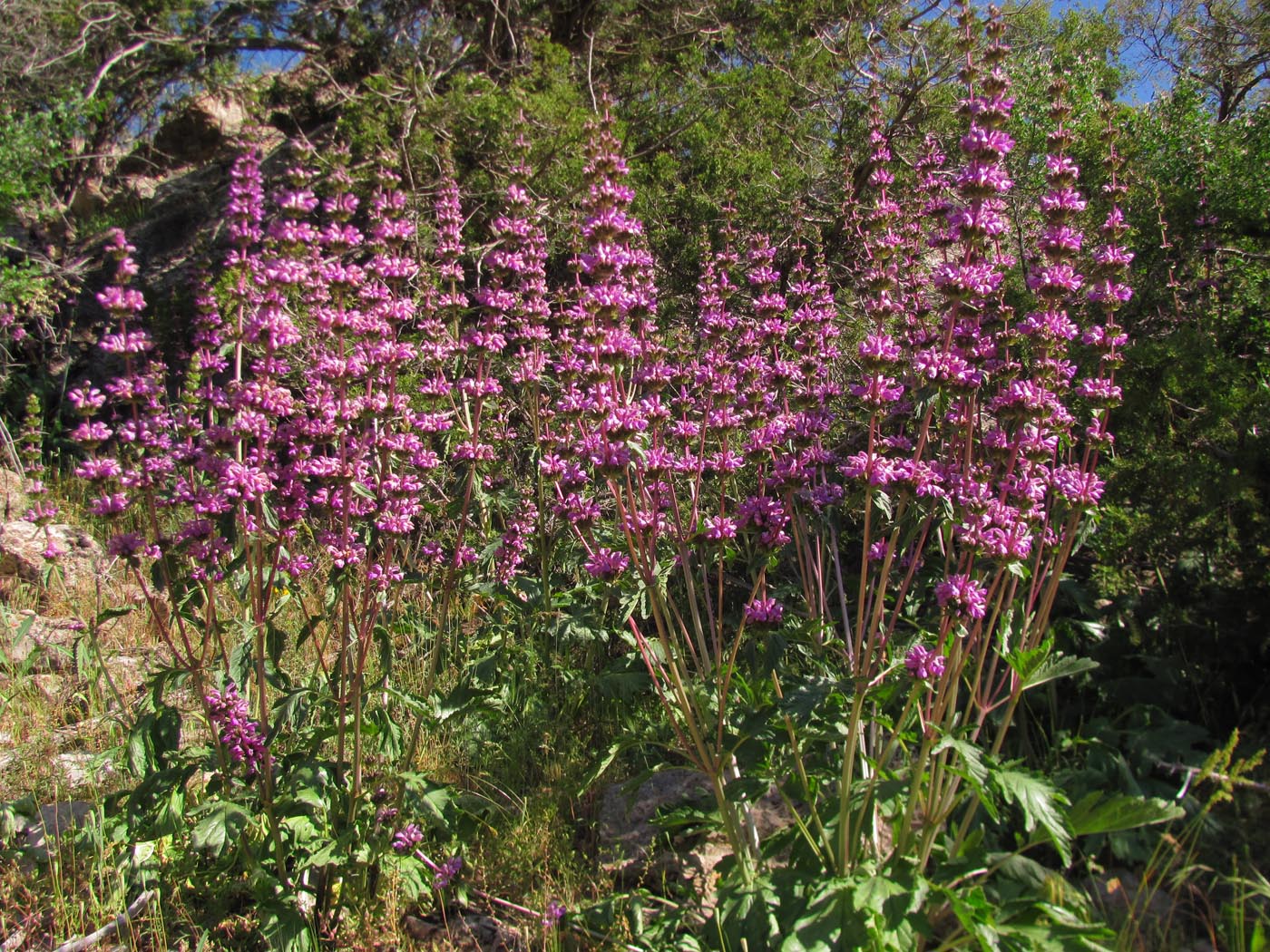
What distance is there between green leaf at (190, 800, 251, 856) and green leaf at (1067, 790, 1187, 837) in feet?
8.20

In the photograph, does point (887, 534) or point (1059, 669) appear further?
point (887, 534)

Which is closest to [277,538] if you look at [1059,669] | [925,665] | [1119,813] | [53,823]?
[53,823]

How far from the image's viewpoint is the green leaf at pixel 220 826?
276 cm

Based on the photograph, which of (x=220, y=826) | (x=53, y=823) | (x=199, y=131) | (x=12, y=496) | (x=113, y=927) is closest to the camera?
(x=220, y=826)

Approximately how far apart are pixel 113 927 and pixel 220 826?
0.74 metres

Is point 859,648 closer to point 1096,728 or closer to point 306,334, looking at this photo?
point 1096,728

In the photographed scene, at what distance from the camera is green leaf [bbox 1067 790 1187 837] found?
2.41 m

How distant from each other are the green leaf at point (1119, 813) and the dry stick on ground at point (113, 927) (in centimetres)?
306

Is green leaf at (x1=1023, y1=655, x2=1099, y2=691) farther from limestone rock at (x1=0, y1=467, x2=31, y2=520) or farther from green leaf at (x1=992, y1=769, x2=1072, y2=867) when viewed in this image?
limestone rock at (x1=0, y1=467, x2=31, y2=520)

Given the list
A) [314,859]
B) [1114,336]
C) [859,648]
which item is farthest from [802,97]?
[314,859]

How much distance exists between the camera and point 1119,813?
2.50m

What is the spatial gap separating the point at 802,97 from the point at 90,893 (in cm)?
790

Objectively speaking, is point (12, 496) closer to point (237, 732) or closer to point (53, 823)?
point (53, 823)

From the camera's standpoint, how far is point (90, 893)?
3.23m
